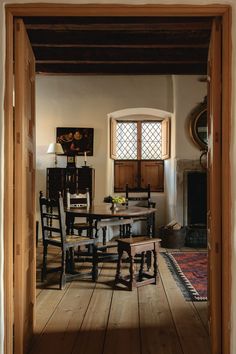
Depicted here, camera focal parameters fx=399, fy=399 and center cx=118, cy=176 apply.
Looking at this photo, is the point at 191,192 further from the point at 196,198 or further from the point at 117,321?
the point at 117,321

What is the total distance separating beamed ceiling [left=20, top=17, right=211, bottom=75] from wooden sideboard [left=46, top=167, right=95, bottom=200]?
2428 mm

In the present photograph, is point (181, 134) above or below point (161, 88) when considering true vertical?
below

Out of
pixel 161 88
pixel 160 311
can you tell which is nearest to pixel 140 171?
pixel 161 88

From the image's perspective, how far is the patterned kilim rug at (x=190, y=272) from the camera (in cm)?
411

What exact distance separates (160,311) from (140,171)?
462 centimetres

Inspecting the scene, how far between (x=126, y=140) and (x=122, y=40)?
173 inches

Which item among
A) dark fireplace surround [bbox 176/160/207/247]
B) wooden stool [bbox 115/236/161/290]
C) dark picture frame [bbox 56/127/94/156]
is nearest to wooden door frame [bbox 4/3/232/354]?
wooden stool [bbox 115/236/161/290]

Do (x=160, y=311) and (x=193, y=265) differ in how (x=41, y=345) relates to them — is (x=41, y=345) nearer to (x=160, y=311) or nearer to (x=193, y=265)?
(x=160, y=311)

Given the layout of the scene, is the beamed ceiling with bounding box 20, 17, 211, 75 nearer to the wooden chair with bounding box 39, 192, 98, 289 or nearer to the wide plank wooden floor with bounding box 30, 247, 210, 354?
the wooden chair with bounding box 39, 192, 98, 289

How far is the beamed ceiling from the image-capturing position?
270cm

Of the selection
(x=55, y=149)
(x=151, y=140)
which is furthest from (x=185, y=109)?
(x=55, y=149)

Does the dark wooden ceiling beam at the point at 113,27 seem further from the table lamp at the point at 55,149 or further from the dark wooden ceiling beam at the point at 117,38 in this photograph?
the table lamp at the point at 55,149

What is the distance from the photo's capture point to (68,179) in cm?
713

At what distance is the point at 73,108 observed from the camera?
294 inches
